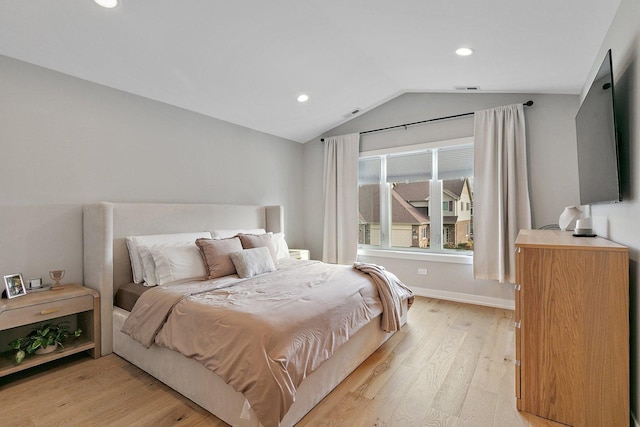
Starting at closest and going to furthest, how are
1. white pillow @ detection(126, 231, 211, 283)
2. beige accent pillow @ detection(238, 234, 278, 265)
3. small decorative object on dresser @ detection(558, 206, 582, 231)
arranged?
small decorative object on dresser @ detection(558, 206, 582, 231) < white pillow @ detection(126, 231, 211, 283) < beige accent pillow @ detection(238, 234, 278, 265)

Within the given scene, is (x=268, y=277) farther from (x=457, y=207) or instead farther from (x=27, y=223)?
(x=457, y=207)

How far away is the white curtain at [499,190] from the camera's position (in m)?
3.57

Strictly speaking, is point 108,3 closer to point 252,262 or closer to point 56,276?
point 56,276

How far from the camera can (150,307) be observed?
7.36ft

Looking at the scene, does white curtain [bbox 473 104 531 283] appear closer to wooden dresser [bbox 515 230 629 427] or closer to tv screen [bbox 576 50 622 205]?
tv screen [bbox 576 50 622 205]

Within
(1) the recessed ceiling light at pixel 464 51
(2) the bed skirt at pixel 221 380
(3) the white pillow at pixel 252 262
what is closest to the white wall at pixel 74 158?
(2) the bed skirt at pixel 221 380

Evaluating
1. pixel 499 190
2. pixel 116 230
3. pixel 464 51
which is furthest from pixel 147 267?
pixel 499 190

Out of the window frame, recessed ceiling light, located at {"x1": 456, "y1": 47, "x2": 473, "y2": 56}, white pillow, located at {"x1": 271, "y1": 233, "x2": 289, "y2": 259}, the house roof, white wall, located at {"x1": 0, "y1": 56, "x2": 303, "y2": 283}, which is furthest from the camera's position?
the house roof

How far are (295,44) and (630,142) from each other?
2.56m

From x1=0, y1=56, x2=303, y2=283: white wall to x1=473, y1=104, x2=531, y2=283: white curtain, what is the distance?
332 centimetres

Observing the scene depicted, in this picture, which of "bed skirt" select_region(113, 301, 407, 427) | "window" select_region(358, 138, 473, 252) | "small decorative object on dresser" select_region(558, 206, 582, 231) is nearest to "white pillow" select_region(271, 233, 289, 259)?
"window" select_region(358, 138, 473, 252)

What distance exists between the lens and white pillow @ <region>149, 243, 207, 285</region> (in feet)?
8.96

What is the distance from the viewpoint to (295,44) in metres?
2.88

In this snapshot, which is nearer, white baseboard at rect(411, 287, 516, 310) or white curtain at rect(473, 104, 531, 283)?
white curtain at rect(473, 104, 531, 283)
